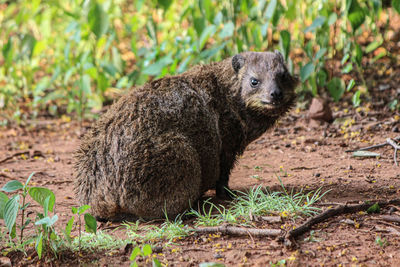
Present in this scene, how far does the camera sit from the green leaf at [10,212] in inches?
175

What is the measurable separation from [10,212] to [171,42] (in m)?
6.62

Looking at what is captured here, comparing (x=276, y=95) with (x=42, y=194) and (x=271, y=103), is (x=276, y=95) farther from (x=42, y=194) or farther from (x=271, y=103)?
(x=42, y=194)

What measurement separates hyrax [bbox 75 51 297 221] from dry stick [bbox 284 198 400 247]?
4.99 feet

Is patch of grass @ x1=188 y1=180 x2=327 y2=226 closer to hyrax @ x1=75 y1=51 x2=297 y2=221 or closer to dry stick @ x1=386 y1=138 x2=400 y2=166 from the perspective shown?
hyrax @ x1=75 y1=51 x2=297 y2=221

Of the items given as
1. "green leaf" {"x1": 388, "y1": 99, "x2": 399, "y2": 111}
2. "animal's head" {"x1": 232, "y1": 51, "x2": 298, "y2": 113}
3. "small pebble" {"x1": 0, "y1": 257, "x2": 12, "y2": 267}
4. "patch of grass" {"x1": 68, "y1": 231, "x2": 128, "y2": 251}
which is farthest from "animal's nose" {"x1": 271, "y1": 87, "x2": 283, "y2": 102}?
"green leaf" {"x1": 388, "y1": 99, "x2": 399, "y2": 111}

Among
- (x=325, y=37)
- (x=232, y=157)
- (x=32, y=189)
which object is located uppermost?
(x=325, y=37)

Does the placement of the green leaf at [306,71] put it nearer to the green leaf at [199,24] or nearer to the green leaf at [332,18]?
the green leaf at [332,18]

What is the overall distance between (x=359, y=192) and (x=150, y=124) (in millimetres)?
2664

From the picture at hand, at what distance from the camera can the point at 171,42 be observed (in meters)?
10.4

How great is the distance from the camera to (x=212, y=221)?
524cm

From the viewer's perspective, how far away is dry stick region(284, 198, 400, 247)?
459 cm

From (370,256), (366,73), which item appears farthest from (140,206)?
(366,73)

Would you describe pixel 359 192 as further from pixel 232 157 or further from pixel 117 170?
pixel 117 170

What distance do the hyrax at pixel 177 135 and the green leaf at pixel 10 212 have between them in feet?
4.10
